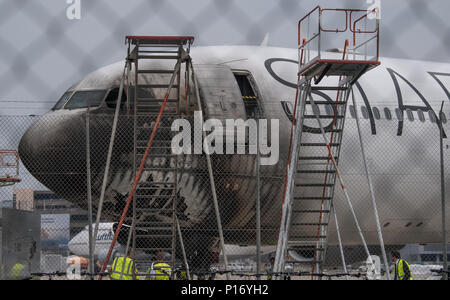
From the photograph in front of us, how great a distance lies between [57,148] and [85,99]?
111cm

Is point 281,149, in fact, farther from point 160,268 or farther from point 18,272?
point 18,272

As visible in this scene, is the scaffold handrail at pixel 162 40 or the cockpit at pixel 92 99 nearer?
the scaffold handrail at pixel 162 40

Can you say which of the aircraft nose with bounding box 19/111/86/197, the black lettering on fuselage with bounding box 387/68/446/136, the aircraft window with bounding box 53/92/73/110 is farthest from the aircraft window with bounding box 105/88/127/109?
the black lettering on fuselage with bounding box 387/68/446/136

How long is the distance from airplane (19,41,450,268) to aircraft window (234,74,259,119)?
0.08 ft

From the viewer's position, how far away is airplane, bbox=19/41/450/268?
11.9 m

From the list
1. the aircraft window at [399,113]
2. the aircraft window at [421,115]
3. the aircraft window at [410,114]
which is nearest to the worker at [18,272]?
the aircraft window at [399,113]

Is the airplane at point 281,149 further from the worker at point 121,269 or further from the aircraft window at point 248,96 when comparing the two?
the worker at point 121,269

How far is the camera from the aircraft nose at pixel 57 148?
38.3ft

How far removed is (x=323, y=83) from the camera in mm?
13672

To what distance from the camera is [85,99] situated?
12.2 metres

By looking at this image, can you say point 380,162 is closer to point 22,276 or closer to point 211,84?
point 211,84

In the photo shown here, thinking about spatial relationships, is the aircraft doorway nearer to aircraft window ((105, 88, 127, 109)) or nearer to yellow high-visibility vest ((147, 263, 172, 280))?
aircraft window ((105, 88, 127, 109))

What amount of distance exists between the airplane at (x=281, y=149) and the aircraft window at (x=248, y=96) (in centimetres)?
3
